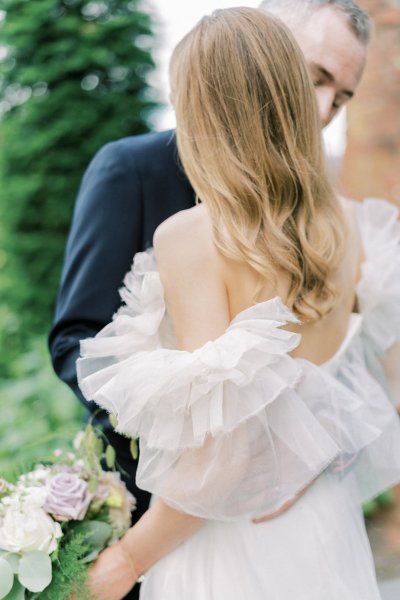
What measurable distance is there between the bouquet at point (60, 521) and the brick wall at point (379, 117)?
7.58 ft

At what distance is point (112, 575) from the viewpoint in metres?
1.77

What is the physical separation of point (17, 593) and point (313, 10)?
1.76 meters

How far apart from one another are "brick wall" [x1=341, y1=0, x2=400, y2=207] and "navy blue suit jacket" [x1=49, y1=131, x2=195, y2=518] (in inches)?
69.1

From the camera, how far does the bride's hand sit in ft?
5.76

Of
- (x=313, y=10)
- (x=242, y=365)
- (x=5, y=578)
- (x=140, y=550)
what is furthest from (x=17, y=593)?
(x=313, y=10)

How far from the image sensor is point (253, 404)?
1627mm

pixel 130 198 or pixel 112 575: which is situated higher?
pixel 130 198

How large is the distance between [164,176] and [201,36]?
1.84 ft

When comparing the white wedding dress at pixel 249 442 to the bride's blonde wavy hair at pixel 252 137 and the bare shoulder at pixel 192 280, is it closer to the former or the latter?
the bare shoulder at pixel 192 280

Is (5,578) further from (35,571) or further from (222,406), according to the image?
(222,406)

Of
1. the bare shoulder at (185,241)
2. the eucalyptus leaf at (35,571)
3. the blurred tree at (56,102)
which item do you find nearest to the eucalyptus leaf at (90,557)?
the eucalyptus leaf at (35,571)

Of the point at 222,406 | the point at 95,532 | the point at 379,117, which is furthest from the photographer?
the point at 379,117

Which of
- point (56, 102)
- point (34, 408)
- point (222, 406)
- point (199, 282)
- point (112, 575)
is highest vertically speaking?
point (199, 282)

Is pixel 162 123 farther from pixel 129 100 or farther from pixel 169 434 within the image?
pixel 169 434
